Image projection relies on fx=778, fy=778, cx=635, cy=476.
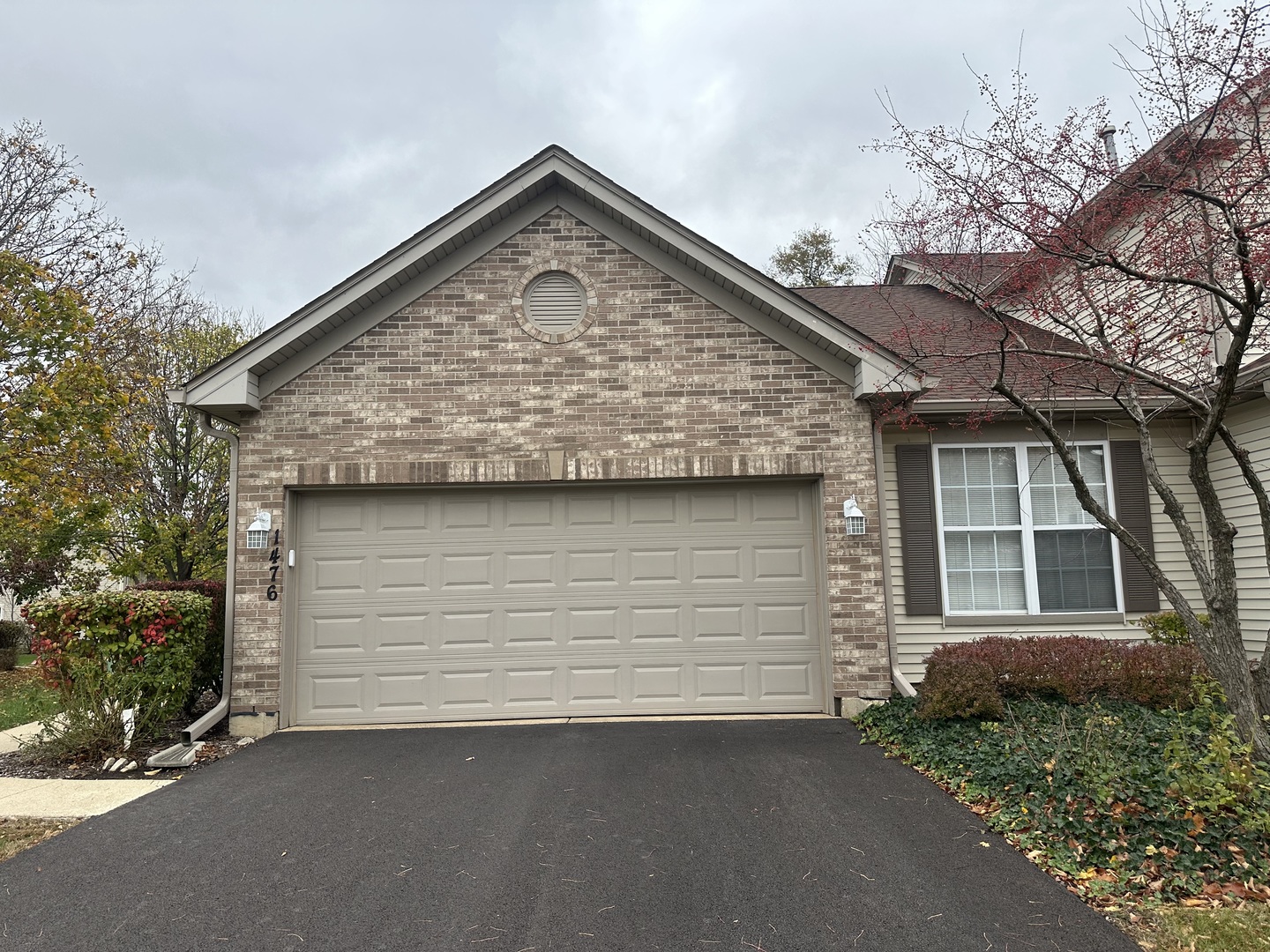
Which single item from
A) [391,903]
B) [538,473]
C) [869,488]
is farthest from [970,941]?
[538,473]

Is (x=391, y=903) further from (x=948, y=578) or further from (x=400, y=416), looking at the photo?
(x=948, y=578)

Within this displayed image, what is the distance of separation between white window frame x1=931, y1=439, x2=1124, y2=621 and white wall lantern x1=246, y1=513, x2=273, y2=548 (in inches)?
272

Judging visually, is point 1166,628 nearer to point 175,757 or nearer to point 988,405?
point 988,405

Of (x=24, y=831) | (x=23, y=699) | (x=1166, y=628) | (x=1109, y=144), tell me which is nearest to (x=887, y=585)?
(x=1166, y=628)

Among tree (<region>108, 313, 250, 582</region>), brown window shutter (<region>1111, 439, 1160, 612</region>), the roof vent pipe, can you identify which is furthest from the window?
tree (<region>108, 313, 250, 582</region>)

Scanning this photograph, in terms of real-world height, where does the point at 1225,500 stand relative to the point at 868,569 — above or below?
above

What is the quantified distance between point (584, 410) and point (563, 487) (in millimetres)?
824

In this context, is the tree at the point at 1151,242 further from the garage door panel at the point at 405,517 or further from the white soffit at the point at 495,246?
the garage door panel at the point at 405,517

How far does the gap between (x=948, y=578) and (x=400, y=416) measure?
6050mm

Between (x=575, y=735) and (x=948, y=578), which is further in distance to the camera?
(x=948, y=578)

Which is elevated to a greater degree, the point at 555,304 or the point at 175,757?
the point at 555,304

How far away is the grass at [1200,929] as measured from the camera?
11.2ft

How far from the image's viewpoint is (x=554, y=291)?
8.21 metres

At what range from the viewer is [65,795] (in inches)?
231
